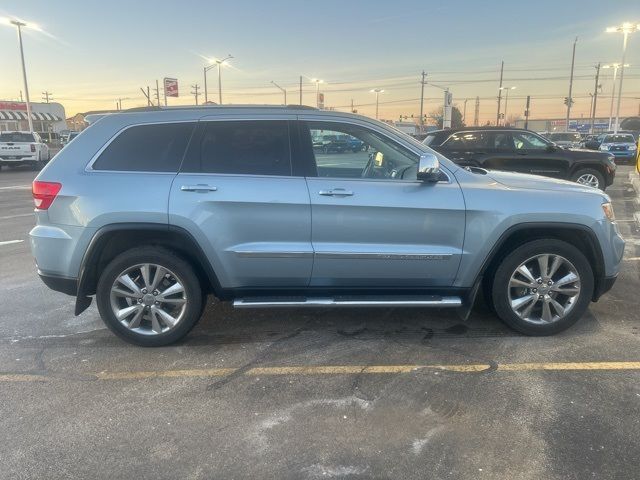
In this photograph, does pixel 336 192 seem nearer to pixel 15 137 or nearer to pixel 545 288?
pixel 545 288

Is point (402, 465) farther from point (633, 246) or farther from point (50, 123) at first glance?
point (50, 123)

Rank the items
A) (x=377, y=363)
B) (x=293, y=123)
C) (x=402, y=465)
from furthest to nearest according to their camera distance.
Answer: (x=293, y=123)
(x=377, y=363)
(x=402, y=465)

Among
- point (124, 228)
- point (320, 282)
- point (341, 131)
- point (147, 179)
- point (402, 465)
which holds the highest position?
point (341, 131)

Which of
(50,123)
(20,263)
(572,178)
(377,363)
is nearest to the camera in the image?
(377,363)

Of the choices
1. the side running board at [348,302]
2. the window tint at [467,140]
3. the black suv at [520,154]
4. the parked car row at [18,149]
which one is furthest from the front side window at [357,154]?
the parked car row at [18,149]

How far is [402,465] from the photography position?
2.76 m

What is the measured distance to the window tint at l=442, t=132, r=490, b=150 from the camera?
39.5ft

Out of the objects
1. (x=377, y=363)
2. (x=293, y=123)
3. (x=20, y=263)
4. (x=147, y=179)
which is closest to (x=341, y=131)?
(x=293, y=123)

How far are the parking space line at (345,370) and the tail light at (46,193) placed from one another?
130 cm

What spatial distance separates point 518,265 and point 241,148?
2.44 m

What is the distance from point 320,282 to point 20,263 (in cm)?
499

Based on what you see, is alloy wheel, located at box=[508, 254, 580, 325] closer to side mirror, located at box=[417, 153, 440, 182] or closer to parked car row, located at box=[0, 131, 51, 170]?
side mirror, located at box=[417, 153, 440, 182]

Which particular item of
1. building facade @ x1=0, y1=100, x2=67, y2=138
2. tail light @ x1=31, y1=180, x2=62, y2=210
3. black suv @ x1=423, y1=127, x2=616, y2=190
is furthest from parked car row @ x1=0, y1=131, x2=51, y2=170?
building facade @ x1=0, y1=100, x2=67, y2=138

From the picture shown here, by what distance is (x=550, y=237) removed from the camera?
4.32 m
